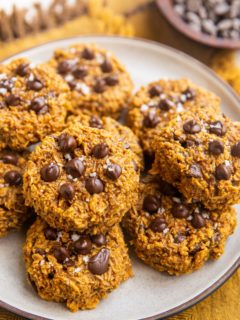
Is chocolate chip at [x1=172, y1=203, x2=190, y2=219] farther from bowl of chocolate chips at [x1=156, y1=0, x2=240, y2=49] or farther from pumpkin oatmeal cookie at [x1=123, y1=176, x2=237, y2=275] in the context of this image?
bowl of chocolate chips at [x1=156, y1=0, x2=240, y2=49]

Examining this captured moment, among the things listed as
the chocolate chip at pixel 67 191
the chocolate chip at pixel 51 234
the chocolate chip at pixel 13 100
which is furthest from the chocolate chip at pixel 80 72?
the chocolate chip at pixel 51 234

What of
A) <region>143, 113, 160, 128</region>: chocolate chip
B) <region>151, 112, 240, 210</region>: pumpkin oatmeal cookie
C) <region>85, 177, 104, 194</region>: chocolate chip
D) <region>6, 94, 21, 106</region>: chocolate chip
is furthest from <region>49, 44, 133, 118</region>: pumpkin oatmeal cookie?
<region>85, 177, 104, 194</region>: chocolate chip

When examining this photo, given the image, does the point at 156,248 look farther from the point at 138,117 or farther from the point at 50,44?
the point at 50,44

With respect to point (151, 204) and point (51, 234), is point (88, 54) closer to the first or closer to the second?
point (151, 204)

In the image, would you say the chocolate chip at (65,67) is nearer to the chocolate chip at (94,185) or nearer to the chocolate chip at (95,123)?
the chocolate chip at (95,123)

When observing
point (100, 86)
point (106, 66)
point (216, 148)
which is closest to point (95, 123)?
point (100, 86)
